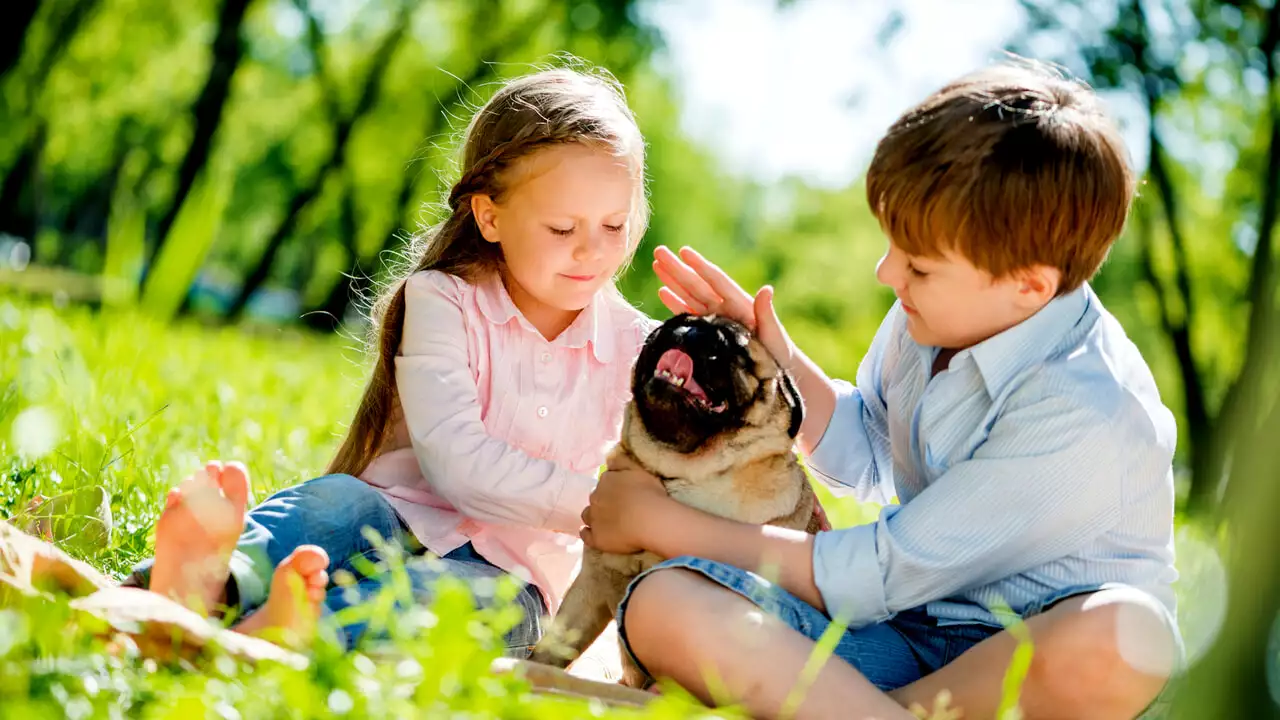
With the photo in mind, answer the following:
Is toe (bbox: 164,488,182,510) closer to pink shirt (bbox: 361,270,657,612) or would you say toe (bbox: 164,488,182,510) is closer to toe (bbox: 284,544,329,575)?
toe (bbox: 284,544,329,575)

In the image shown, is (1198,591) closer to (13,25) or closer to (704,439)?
(704,439)

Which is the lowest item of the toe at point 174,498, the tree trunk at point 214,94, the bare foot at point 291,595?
the tree trunk at point 214,94

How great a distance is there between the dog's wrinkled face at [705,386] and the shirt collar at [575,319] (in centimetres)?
65

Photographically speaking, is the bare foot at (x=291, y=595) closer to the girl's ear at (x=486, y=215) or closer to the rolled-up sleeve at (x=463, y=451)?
the rolled-up sleeve at (x=463, y=451)

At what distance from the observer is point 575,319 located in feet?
11.7

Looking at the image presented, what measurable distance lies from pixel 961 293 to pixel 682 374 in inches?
27.7

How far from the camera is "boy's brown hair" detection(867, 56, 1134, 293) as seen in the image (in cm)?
261

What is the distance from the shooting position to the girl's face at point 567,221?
10.8 feet

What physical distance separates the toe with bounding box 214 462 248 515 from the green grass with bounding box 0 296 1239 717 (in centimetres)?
53

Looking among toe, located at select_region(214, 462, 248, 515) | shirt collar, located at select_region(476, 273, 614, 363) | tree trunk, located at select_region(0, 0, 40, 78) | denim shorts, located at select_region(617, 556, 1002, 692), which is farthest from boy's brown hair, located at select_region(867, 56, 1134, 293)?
tree trunk, located at select_region(0, 0, 40, 78)

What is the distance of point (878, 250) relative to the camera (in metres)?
29.5

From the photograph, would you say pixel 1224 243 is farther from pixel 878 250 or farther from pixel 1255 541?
pixel 1255 541

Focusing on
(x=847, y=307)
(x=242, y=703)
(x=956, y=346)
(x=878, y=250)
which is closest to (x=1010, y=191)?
(x=956, y=346)

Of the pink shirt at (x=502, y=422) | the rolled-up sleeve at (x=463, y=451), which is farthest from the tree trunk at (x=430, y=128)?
the rolled-up sleeve at (x=463, y=451)
